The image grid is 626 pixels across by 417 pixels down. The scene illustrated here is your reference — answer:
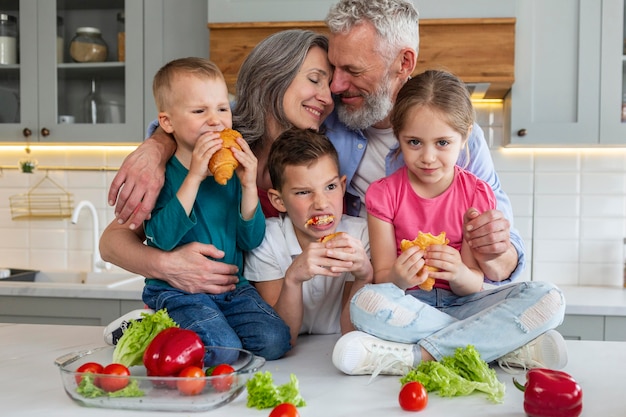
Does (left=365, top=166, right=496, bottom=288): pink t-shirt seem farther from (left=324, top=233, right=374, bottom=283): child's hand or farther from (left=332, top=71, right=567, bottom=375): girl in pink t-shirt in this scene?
(left=324, top=233, right=374, bottom=283): child's hand

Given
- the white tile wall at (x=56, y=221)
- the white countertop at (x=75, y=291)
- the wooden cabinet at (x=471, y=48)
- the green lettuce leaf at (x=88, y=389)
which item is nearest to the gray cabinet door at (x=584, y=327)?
the wooden cabinet at (x=471, y=48)

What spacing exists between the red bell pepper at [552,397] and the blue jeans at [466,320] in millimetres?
259

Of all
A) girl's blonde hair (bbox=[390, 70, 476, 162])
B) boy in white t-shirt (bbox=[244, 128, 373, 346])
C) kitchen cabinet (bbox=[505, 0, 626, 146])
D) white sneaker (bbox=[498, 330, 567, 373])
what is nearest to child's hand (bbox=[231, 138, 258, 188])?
boy in white t-shirt (bbox=[244, 128, 373, 346])

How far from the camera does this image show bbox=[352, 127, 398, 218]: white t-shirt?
2209 millimetres

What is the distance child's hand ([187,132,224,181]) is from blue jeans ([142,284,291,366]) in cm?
31

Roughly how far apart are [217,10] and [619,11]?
1832mm

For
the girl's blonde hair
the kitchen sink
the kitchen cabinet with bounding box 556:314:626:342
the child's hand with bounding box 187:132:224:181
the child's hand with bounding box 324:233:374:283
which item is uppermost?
the girl's blonde hair

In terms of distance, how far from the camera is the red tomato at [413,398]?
1.27 meters

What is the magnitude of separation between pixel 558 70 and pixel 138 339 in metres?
2.48

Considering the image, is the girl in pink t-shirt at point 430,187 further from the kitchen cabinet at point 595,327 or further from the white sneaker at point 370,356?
the kitchen cabinet at point 595,327

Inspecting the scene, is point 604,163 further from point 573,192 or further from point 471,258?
point 471,258

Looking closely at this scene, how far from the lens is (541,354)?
4.99 feet

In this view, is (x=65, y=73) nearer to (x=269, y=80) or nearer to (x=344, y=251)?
(x=269, y=80)

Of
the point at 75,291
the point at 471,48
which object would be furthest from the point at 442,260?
the point at 75,291
